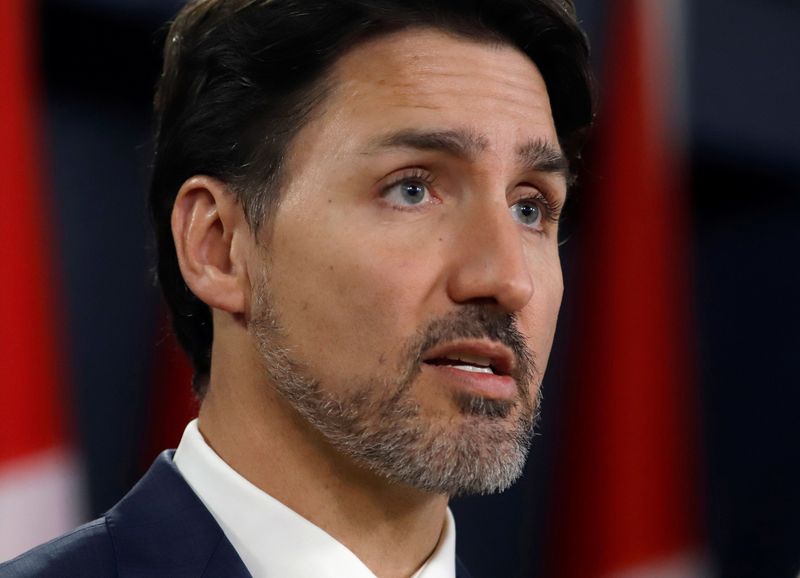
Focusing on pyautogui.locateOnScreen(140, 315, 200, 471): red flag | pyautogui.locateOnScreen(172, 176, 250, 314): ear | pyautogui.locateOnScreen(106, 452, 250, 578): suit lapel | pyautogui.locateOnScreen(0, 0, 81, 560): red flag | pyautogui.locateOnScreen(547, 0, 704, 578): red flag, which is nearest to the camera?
pyautogui.locateOnScreen(106, 452, 250, 578): suit lapel

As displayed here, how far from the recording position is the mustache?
109 centimetres

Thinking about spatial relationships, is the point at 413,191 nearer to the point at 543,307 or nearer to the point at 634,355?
the point at 543,307

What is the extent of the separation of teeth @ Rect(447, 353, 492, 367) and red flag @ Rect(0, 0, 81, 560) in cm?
108

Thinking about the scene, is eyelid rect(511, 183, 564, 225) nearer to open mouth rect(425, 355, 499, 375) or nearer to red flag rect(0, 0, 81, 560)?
open mouth rect(425, 355, 499, 375)

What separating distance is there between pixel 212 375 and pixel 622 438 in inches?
61.3

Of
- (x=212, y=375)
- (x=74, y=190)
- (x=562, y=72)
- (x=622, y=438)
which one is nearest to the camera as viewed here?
(x=212, y=375)

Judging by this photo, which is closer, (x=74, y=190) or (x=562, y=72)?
(x=562, y=72)

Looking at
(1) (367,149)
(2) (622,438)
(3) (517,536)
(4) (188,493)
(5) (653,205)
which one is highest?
(1) (367,149)

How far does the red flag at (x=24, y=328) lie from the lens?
1938mm

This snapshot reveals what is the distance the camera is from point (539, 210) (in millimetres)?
1268

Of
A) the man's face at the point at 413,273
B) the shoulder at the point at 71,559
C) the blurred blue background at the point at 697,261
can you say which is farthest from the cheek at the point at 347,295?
the blurred blue background at the point at 697,261

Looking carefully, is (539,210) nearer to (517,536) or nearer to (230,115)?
(230,115)

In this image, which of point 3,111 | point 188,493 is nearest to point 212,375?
point 188,493

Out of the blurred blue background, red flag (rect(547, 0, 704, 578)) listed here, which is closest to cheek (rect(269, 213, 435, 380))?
the blurred blue background
